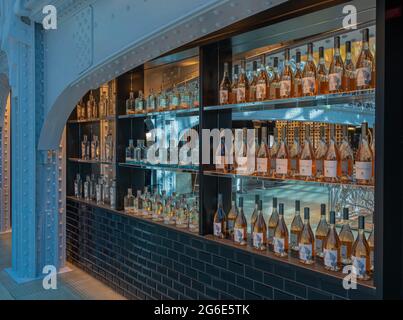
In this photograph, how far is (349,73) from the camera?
192 cm

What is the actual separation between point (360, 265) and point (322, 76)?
102 centimetres

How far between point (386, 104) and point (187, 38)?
943mm

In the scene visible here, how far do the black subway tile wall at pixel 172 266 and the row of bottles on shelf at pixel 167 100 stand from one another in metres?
0.94

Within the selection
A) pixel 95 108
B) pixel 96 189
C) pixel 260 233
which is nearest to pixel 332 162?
pixel 260 233

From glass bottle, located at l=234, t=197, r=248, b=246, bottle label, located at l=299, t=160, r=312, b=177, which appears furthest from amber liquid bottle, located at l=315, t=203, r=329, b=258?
glass bottle, located at l=234, t=197, r=248, b=246

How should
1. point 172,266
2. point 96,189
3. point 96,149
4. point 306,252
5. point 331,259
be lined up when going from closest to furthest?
point 331,259 < point 306,252 < point 172,266 < point 96,189 < point 96,149

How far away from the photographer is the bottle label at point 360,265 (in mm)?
1729

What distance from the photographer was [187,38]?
1736 mm

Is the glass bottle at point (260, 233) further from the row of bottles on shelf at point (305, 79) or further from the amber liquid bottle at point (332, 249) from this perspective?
the row of bottles on shelf at point (305, 79)

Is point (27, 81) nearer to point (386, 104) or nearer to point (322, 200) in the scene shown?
point (322, 200)

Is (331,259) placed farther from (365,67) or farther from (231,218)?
(365,67)

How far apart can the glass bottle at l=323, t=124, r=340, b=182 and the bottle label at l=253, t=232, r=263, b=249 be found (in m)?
0.55

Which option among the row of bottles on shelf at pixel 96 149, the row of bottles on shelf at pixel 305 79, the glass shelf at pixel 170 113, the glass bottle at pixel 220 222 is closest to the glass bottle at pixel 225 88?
the row of bottles on shelf at pixel 305 79
